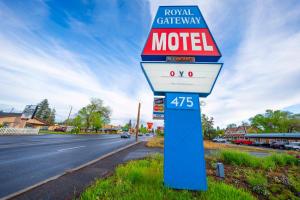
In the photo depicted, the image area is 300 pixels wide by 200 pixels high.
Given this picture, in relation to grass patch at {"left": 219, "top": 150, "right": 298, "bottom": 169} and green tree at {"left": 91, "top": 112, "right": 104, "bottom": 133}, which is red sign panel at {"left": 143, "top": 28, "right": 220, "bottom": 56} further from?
green tree at {"left": 91, "top": 112, "right": 104, "bottom": 133}

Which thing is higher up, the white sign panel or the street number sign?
the white sign panel

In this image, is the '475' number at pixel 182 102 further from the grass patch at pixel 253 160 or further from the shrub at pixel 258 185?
the grass patch at pixel 253 160

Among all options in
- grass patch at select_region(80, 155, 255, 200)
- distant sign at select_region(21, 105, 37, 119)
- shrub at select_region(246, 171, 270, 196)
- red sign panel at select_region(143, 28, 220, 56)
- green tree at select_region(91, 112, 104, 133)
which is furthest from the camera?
green tree at select_region(91, 112, 104, 133)

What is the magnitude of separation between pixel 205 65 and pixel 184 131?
5.83 feet

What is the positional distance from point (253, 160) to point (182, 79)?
16.3 ft

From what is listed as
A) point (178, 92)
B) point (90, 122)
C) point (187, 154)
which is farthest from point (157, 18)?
point (90, 122)

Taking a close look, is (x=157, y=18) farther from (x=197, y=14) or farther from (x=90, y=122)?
(x=90, y=122)

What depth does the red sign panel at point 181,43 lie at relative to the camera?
3.95m

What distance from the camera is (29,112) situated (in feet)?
132

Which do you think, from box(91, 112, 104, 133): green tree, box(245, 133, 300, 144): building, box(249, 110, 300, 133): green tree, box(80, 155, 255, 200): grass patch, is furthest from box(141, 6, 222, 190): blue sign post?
box(249, 110, 300, 133): green tree

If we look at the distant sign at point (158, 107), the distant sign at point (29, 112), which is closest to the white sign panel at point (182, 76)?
the distant sign at point (158, 107)

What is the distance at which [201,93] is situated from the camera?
369 cm

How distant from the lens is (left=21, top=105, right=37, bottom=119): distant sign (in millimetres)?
39719

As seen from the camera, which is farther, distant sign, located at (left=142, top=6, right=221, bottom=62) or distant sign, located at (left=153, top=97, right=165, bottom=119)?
distant sign, located at (left=153, top=97, right=165, bottom=119)
